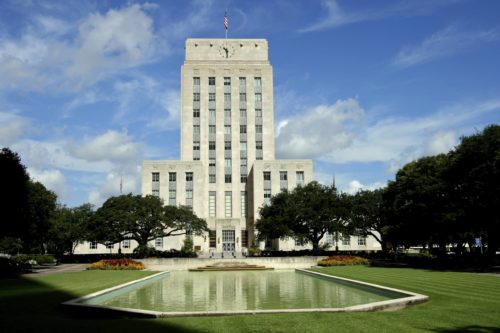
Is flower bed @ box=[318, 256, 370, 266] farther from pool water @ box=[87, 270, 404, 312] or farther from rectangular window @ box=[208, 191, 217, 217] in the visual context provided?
rectangular window @ box=[208, 191, 217, 217]

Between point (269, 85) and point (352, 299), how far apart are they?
87.5 metres

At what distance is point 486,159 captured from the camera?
3891 centimetres

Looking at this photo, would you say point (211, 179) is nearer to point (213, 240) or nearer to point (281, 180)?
point (213, 240)

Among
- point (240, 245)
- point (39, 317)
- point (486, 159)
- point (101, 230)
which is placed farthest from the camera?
point (240, 245)

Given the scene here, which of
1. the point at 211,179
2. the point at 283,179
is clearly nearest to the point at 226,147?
the point at 211,179

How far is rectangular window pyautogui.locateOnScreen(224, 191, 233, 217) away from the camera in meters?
98.2

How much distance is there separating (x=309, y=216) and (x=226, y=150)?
4525 centimetres

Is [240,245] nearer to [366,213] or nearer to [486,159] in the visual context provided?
[366,213]

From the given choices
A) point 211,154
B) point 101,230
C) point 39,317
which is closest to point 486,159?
point 39,317

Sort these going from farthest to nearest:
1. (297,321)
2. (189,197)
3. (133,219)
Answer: (189,197) → (133,219) → (297,321)

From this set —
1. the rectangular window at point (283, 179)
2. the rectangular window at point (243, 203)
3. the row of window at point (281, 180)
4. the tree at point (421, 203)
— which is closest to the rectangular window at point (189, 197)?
the rectangular window at point (243, 203)

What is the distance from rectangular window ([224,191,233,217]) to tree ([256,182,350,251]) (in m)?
35.4

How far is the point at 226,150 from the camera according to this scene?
→ 10125 cm

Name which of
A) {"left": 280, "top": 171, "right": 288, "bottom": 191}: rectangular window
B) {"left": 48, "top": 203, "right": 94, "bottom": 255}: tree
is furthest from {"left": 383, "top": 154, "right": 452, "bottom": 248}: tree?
{"left": 48, "top": 203, "right": 94, "bottom": 255}: tree
